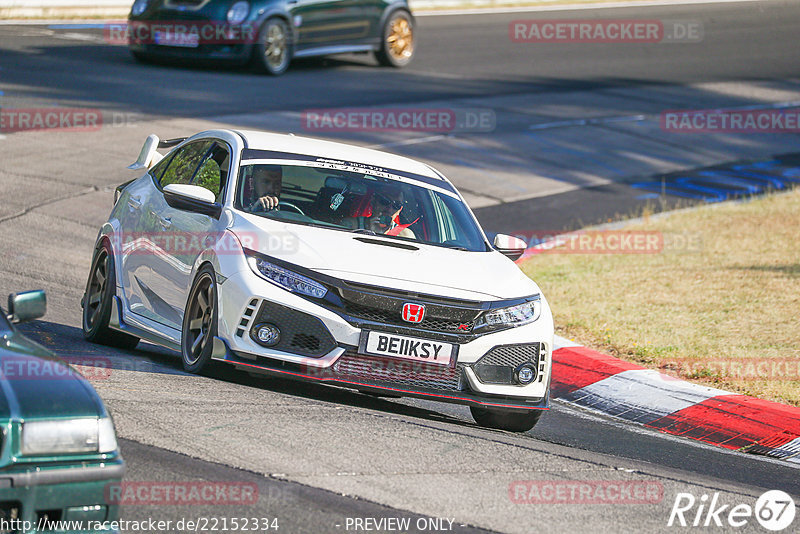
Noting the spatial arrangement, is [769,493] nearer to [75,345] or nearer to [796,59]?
[75,345]

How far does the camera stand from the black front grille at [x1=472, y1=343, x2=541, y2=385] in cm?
737

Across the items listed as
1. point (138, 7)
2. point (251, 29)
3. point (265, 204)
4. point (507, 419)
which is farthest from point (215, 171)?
point (138, 7)

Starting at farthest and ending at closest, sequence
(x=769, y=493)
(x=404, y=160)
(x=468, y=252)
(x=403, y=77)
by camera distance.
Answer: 1. (x=403, y=77)
2. (x=404, y=160)
3. (x=468, y=252)
4. (x=769, y=493)

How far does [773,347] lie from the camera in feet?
34.7

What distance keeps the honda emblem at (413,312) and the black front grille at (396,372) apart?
0.24 m

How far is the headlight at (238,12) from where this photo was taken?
68.0ft

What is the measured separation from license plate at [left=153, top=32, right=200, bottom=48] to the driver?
1336 cm

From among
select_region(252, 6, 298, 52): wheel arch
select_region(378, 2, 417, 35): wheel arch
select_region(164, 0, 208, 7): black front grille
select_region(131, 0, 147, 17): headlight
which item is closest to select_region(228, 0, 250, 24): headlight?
select_region(252, 6, 298, 52): wheel arch

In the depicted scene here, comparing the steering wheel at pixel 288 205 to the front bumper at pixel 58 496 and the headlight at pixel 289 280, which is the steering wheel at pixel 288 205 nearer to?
the headlight at pixel 289 280

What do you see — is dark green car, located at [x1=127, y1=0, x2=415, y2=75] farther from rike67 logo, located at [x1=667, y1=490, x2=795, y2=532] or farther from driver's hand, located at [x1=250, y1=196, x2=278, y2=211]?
rike67 logo, located at [x1=667, y1=490, x2=795, y2=532]

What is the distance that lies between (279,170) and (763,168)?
44.3 ft

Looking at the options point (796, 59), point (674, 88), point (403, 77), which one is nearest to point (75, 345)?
point (403, 77)

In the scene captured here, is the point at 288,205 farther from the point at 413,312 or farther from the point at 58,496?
the point at 58,496

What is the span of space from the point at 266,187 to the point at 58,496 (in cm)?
410
